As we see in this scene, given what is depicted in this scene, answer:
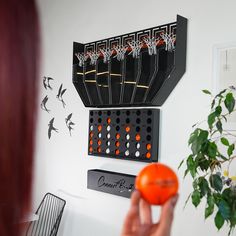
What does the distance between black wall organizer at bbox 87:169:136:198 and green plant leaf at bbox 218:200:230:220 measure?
3.40ft

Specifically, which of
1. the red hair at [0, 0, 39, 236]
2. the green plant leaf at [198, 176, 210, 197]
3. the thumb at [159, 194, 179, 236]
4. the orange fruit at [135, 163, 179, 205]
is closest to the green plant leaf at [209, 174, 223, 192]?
the green plant leaf at [198, 176, 210, 197]

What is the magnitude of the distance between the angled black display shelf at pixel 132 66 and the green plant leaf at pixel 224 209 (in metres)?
1.02

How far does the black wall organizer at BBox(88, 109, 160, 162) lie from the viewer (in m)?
2.46

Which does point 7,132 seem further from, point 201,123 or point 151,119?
point 151,119

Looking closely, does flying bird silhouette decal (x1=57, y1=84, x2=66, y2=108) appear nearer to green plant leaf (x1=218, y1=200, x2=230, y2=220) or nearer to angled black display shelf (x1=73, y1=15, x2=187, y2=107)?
angled black display shelf (x1=73, y1=15, x2=187, y2=107)

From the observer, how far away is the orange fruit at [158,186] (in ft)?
2.72

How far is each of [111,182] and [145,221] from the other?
1.98m

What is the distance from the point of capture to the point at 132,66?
2604 mm

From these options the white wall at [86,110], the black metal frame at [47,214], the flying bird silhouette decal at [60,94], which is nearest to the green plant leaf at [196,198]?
the white wall at [86,110]

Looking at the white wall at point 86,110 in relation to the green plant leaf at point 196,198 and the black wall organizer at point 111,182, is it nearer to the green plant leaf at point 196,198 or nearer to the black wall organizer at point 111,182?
the black wall organizer at point 111,182

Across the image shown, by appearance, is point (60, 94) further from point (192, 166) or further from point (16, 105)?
point (16, 105)

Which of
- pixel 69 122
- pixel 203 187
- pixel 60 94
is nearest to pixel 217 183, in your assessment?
pixel 203 187

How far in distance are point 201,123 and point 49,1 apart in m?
2.39

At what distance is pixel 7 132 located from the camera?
50 cm
